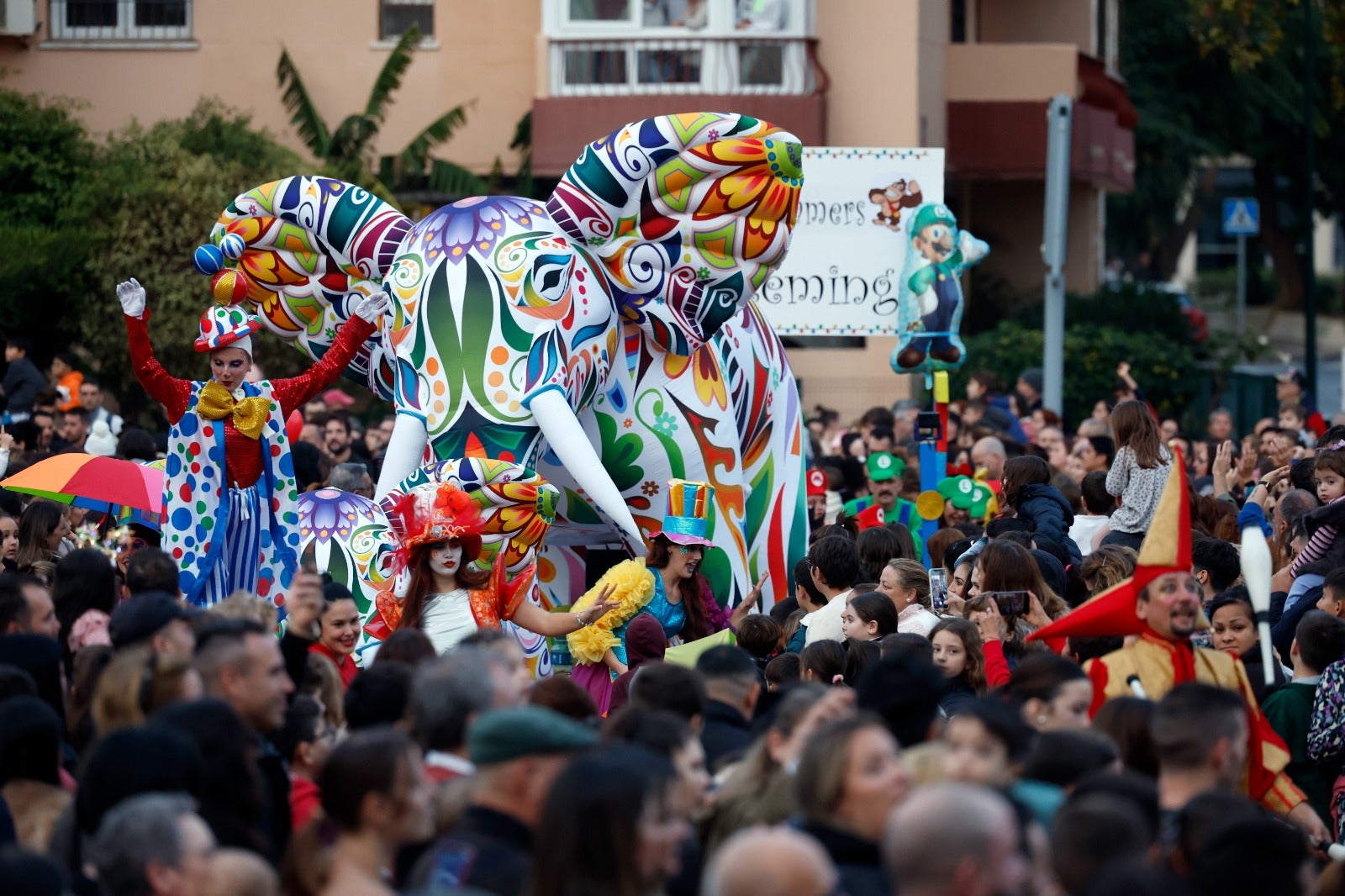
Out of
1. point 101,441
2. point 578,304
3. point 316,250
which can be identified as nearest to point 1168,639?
point 578,304

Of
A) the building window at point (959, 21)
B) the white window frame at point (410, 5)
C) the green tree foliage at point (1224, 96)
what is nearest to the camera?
the white window frame at point (410, 5)

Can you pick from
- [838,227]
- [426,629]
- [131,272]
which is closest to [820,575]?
[426,629]

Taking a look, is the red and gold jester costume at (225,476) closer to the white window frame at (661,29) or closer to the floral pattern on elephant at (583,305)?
the floral pattern on elephant at (583,305)

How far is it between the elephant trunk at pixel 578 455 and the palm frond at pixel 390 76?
14585mm

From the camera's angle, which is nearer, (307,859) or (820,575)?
(307,859)

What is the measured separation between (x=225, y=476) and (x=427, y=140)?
14755mm

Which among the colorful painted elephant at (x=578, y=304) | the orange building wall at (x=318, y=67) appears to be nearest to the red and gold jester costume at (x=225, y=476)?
the colorful painted elephant at (x=578, y=304)

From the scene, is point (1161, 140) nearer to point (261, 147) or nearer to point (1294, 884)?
point (261, 147)

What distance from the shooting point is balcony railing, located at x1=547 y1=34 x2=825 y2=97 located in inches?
898

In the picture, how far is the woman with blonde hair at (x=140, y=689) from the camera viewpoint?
5566mm

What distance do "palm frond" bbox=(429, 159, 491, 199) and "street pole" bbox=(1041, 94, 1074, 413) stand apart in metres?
8.33

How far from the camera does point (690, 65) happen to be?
22938 millimetres

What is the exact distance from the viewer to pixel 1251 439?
15.3 m

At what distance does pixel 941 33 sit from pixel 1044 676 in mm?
19698
